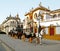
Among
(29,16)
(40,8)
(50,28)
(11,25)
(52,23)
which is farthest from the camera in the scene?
→ (11,25)

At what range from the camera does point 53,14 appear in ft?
214

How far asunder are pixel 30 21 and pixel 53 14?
11046 millimetres

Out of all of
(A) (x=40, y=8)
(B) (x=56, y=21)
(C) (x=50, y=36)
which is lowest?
(C) (x=50, y=36)

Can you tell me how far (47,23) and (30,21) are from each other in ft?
62.4

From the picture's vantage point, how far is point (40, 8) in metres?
72.1

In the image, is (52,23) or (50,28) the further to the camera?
(52,23)

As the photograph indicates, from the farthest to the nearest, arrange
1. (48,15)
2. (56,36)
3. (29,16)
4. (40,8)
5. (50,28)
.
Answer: (29,16) → (40,8) → (48,15) → (50,28) → (56,36)

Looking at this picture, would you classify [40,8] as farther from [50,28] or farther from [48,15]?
[50,28]

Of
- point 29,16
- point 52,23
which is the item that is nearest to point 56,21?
point 52,23

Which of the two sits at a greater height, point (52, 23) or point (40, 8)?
point (40, 8)

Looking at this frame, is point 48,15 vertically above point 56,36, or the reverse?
point 48,15

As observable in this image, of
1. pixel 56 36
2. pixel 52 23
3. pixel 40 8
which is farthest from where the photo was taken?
pixel 40 8

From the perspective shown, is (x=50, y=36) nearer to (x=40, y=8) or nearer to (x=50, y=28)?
(x=50, y=28)

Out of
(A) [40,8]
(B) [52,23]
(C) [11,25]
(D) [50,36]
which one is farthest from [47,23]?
(C) [11,25]
